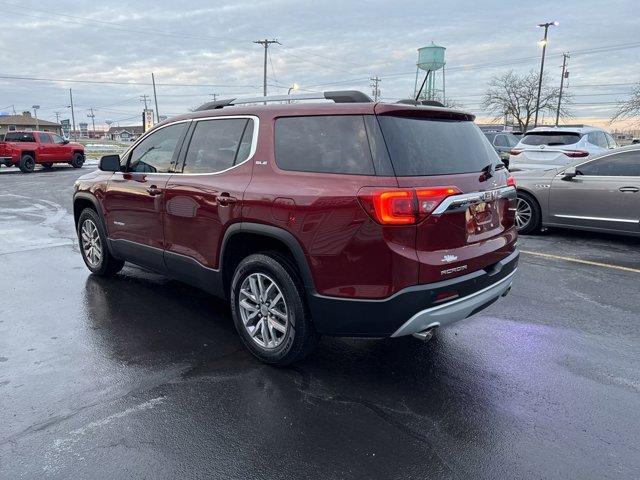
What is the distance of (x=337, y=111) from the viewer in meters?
3.36

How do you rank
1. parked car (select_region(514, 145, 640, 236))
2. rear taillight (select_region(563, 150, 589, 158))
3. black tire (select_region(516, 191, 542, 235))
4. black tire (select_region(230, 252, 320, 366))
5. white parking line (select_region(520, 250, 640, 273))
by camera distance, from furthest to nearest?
rear taillight (select_region(563, 150, 589, 158)), black tire (select_region(516, 191, 542, 235)), parked car (select_region(514, 145, 640, 236)), white parking line (select_region(520, 250, 640, 273)), black tire (select_region(230, 252, 320, 366))

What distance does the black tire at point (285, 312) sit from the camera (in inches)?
135

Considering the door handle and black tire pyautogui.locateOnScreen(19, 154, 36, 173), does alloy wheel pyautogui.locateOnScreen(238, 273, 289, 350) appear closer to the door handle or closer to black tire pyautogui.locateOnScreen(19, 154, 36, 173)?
the door handle

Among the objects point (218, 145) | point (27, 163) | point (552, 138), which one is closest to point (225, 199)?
point (218, 145)

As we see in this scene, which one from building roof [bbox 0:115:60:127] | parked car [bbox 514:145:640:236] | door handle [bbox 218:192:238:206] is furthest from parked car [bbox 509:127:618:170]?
building roof [bbox 0:115:60:127]

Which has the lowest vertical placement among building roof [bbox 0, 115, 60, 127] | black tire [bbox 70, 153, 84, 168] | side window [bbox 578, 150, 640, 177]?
black tire [bbox 70, 153, 84, 168]

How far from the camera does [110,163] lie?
5266 mm

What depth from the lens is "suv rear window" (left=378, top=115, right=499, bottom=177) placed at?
3.13m

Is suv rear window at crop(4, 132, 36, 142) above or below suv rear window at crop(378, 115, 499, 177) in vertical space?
above

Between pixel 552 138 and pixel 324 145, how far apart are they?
1023 cm

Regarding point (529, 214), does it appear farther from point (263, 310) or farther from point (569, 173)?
point (263, 310)

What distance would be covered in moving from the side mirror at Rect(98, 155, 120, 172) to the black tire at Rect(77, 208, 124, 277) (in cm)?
69

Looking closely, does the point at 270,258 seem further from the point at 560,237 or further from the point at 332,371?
the point at 560,237

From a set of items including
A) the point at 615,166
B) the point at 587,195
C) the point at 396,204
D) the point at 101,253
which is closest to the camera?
the point at 396,204
